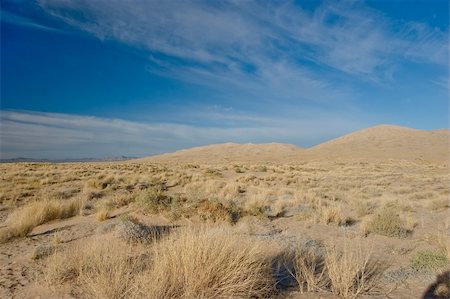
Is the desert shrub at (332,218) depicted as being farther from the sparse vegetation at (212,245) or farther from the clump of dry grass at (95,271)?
the clump of dry grass at (95,271)

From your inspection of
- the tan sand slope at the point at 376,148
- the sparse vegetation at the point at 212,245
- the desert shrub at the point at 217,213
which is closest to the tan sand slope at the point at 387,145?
the tan sand slope at the point at 376,148

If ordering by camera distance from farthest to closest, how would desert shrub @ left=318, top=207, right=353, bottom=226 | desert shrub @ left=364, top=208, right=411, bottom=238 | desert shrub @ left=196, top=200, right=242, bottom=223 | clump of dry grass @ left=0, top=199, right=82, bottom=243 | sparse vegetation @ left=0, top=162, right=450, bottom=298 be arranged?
1. desert shrub @ left=318, top=207, right=353, bottom=226
2. desert shrub @ left=196, top=200, right=242, bottom=223
3. desert shrub @ left=364, top=208, right=411, bottom=238
4. clump of dry grass @ left=0, top=199, right=82, bottom=243
5. sparse vegetation @ left=0, top=162, right=450, bottom=298

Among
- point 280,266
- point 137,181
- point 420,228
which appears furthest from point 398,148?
point 280,266

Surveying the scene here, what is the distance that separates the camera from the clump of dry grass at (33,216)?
349 inches

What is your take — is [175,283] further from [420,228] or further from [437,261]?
[420,228]

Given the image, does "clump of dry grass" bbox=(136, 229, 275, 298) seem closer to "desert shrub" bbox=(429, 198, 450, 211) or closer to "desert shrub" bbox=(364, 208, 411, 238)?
"desert shrub" bbox=(364, 208, 411, 238)

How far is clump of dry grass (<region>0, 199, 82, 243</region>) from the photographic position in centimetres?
888

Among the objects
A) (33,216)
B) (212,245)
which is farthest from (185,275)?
(33,216)

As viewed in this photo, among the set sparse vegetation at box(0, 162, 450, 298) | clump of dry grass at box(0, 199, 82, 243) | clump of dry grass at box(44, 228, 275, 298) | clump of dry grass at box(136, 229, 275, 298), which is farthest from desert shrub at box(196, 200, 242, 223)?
clump of dry grass at box(136, 229, 275, 298)

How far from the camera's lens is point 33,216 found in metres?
10.1

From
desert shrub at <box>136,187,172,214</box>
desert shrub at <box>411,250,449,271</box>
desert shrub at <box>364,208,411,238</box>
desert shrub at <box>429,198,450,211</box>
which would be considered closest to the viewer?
desert shrub at <box>411,250,449,271</box>

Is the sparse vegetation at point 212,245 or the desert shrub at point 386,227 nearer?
the sparse vegetation at point 212,245

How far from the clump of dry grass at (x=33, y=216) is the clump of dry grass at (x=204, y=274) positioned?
219 inches

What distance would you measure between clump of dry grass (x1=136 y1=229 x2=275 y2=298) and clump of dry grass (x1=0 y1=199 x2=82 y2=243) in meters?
5.55
